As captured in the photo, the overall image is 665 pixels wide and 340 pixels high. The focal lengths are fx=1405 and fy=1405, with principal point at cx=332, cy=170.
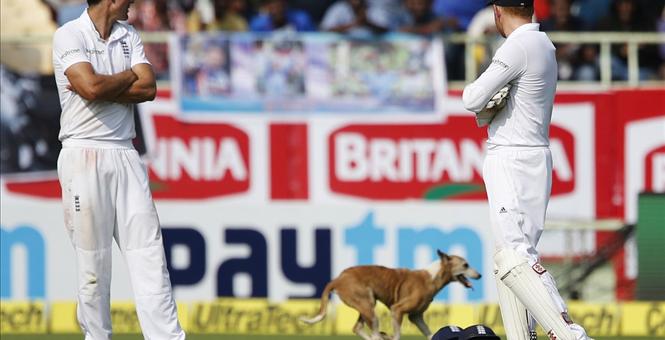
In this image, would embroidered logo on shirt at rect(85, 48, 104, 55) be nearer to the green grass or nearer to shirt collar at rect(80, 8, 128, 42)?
shirt collar at rect(80, 8, 128, 42)

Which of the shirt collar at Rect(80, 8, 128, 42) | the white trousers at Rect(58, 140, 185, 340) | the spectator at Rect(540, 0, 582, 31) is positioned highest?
the shirt collar at Rect(80, 8, 128, 42)

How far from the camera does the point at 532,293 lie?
623 centimetres

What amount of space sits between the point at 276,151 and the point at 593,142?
245 centimetres

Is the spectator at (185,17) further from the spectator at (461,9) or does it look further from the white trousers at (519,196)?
the white trousers at (519,196)

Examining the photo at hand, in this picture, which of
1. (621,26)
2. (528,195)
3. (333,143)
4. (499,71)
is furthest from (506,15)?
(621,26)

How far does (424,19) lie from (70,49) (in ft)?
17.4

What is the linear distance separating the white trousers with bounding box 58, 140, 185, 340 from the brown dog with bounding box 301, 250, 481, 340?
2.40 metres

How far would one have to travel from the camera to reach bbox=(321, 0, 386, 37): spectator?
11273 mm

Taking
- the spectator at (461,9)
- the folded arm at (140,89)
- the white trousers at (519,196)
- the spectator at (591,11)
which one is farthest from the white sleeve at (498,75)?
the spectator at (591,11)

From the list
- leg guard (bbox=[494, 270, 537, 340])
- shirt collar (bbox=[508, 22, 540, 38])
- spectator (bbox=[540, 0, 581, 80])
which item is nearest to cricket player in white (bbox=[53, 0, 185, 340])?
leg guard (bbox=[494, 270, 537, 340])

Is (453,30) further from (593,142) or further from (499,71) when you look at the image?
(499,71)

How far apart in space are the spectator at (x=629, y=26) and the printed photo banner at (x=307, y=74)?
1527mm

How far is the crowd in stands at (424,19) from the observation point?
441 inches

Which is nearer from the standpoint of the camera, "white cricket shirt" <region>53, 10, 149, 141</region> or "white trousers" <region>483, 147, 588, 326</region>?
"white trousers" <region>483, 147, 588, 326</region>
